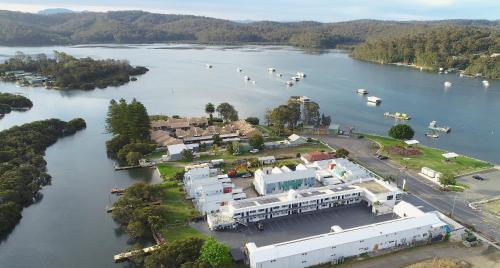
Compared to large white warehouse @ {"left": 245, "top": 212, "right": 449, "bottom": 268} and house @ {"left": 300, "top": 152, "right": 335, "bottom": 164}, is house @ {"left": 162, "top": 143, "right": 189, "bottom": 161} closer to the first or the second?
house @ {"left": 300, "top": 152, "right": 335, "bottom": 164}

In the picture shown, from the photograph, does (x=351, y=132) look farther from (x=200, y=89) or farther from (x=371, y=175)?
(x=200, y=89)

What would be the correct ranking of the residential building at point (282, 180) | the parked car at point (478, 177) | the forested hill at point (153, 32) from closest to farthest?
the residential building at point (282, 180) < the parked car at point (478, 177) < the forested hill at point (153, 32)

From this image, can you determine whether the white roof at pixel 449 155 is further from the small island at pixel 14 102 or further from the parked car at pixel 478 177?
the small island at pixel 14 102

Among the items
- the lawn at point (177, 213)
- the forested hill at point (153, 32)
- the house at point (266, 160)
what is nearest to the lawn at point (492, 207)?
the house at point (266, 160)

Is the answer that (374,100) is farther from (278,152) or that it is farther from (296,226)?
(296,226)

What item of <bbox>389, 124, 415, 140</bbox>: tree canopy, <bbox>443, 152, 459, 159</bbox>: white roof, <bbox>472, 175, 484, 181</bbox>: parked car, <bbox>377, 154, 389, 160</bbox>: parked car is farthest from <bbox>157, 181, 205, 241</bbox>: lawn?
<bbox>443, 152, 459, 159</bbox>: white roof

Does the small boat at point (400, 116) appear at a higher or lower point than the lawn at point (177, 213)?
higher

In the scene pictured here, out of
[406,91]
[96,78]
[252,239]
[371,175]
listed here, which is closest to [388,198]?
[371,175]
